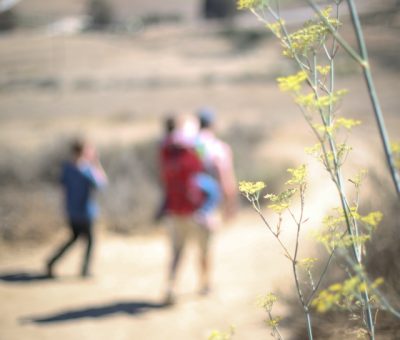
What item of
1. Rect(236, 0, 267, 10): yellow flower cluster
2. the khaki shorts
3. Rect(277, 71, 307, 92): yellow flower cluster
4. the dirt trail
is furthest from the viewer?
the khaki shorts

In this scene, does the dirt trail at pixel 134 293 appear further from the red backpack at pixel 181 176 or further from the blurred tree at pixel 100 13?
the blurred tree at pixel 100 13

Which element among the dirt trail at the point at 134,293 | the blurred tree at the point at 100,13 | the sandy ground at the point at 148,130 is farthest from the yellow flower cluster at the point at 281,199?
the blurred tree at the point at 100,13

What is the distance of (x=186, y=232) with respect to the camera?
5062 mm

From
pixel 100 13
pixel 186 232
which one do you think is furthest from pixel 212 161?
pixel 100 13

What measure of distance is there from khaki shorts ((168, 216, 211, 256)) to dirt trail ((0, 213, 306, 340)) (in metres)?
0.57

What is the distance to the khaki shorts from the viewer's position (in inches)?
197

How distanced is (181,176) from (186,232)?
582 mm

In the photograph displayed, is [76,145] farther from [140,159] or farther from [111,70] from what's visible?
[111,70]

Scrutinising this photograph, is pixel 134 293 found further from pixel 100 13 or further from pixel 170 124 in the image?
pixel 100 13

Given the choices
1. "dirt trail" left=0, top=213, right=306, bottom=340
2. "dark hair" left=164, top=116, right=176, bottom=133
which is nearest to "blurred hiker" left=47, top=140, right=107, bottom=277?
"dirt trail" left=0, top=213, right=306, bottom=340

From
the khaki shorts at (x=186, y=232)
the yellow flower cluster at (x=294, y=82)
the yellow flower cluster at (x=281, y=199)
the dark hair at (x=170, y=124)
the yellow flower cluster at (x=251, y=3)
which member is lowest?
the khaki shorts at (x=186, y=232)

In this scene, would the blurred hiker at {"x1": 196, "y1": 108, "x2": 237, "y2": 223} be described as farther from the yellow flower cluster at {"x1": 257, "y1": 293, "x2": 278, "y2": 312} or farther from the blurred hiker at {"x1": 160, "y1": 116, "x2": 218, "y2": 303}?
the yellow flower cluster at {"x1": 257, "y1": 293, "x2": 278, "y2": 312}

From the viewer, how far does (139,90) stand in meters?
28.6

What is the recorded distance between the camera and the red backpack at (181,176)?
480 cm
